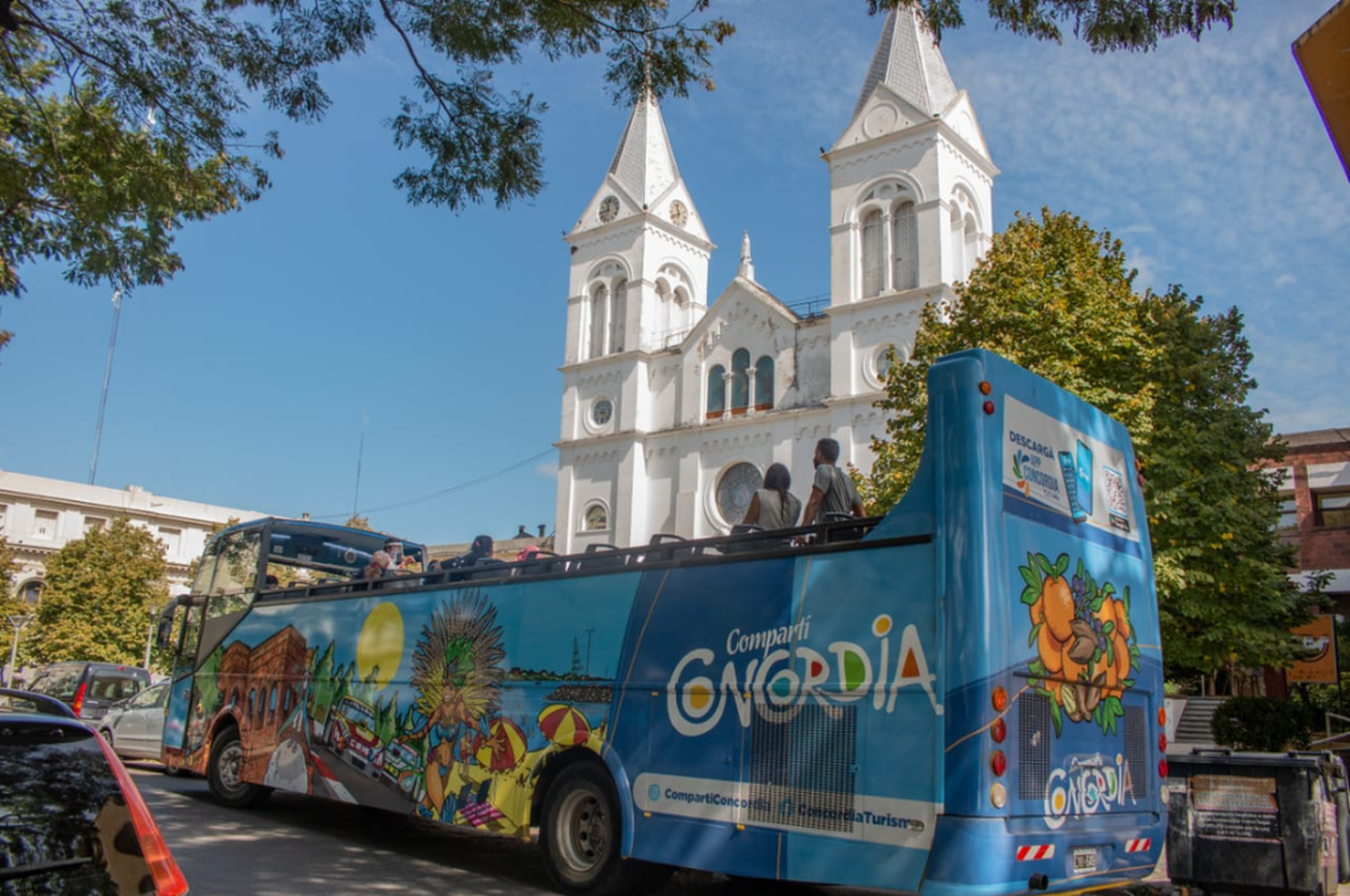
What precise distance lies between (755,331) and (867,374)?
20.2 feet

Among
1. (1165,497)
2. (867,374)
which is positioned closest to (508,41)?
(1165,497)

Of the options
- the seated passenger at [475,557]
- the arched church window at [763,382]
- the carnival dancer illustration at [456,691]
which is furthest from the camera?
the arched church window at [763,382]

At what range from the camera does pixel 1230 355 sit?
25625mm

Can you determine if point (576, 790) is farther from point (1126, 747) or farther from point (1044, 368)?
point (1044, 368)

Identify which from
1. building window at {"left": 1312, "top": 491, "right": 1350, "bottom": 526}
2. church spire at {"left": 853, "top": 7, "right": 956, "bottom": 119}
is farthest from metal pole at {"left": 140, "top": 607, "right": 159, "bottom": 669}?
building window at {"left": 1312, "top": 491, "right": 1350, "bottom": 526}

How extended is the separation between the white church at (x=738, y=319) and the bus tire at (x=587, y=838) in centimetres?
2421

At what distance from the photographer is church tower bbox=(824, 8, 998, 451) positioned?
111 ft

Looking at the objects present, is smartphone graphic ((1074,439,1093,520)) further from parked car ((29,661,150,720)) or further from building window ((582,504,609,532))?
building window ((582,504,609,532))

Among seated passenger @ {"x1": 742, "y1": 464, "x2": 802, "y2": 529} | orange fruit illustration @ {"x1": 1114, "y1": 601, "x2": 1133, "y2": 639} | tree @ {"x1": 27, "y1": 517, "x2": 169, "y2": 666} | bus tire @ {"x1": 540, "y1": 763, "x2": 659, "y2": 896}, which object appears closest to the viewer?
orange fruit illustration @ {"x1": 1114, "y1": 601, "x2": 1133, "y2": 639}

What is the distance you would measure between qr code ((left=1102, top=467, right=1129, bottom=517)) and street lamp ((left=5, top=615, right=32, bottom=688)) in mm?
41562

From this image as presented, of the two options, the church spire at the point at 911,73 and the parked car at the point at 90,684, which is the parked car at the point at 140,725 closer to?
the parked car at the point at 90,684

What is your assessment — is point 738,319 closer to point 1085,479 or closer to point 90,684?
point 90,684

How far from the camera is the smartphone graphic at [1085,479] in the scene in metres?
6.35

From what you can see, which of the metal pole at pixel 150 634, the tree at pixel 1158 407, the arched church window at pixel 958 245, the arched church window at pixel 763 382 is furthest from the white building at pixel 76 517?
the tree at pixel 1158 407
